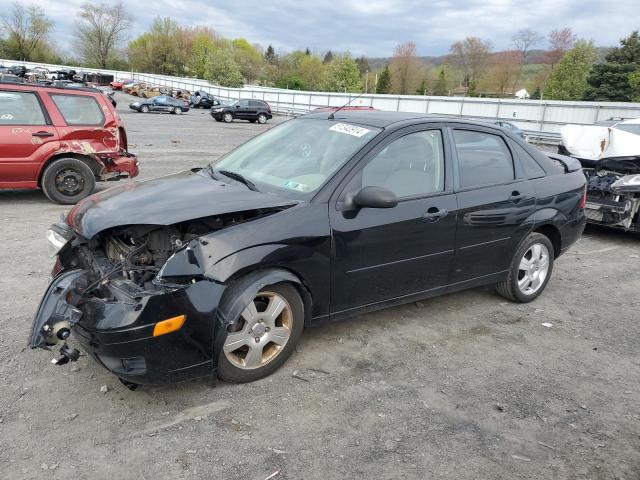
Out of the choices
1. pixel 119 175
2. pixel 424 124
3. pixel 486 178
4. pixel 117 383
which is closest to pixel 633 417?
pixel 486 178

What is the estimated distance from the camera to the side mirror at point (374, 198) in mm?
3469

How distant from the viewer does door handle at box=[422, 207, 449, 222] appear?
13.0 feet

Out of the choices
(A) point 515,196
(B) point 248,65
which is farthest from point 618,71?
(B) point 248,65

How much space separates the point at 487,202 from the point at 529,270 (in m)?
1.08

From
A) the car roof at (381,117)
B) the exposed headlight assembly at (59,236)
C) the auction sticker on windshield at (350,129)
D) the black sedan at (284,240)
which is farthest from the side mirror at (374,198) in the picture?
the exposed headlight assembly at (59,236)

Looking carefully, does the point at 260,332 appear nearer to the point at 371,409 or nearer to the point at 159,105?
the point at 371,409

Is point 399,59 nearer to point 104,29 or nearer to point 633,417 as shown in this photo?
point 104,29

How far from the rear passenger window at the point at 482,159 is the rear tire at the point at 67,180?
6.21 metres

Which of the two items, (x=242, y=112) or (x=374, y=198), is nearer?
(x=374, y=198)

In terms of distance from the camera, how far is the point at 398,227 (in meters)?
3.79

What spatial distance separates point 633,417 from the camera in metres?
3.29

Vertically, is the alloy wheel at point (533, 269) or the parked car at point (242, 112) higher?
the parked car at point (242, 112)

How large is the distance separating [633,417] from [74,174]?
7935 millimetres

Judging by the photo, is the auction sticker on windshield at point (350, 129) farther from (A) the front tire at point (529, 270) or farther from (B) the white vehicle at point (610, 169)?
(B) the white vehicle at point (610, 169)
